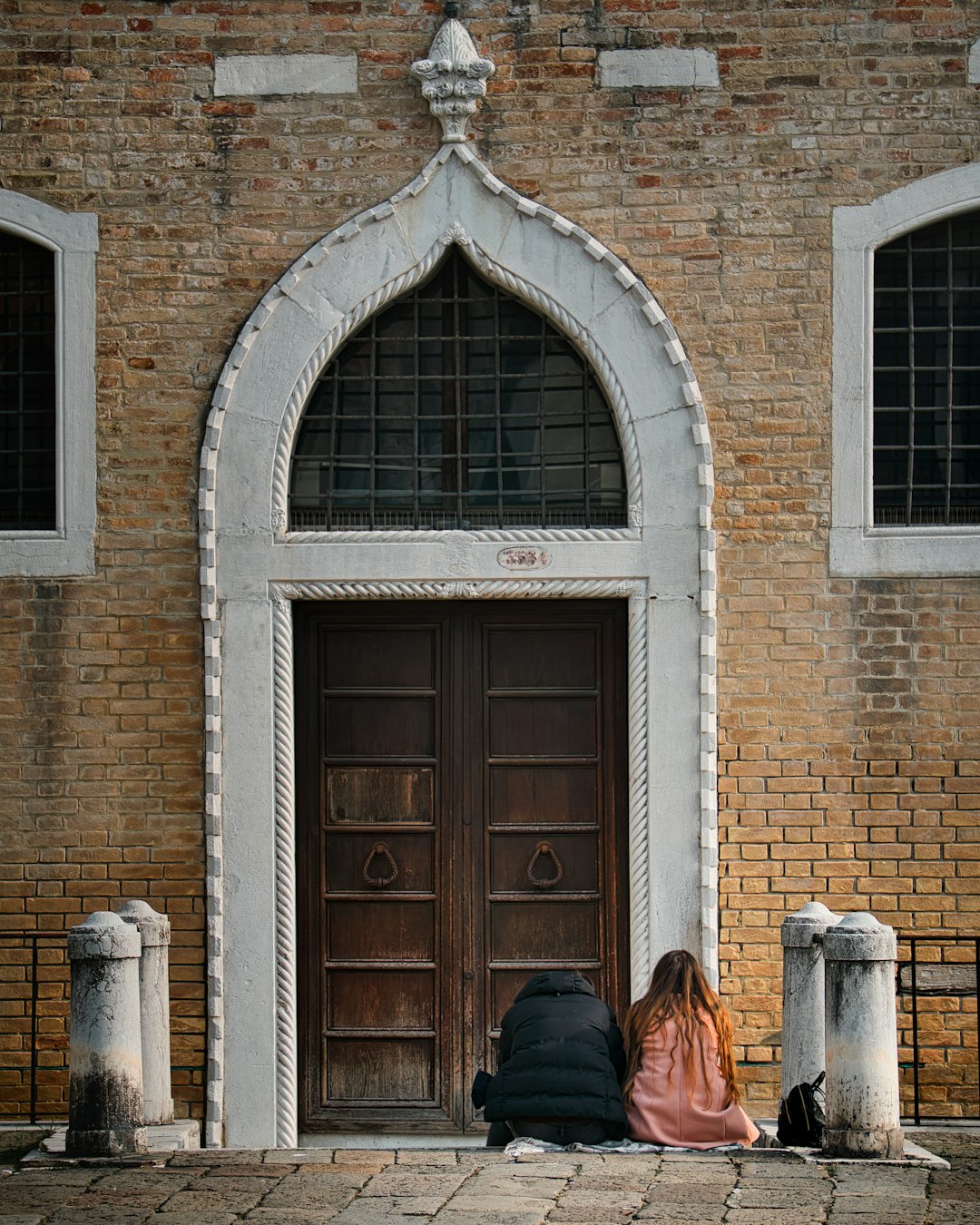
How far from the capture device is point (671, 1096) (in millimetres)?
6941

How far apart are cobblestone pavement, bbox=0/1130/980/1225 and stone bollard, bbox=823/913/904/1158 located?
0.14m

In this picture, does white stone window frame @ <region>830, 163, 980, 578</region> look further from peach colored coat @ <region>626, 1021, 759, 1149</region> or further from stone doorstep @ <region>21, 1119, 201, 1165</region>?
stone doorstep @ <region>21, 1119, 201, 1165</region>

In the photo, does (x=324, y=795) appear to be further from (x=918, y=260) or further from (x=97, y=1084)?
(x=918, y=260)

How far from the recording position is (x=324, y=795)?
8.97 metres

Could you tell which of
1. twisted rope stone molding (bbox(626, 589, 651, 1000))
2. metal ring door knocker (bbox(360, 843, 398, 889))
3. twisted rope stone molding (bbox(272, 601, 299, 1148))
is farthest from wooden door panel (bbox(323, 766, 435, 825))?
twisted rope stone molding (bbox(626, 589, 651, 1000))

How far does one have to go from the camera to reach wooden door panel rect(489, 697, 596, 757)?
29.4 feet

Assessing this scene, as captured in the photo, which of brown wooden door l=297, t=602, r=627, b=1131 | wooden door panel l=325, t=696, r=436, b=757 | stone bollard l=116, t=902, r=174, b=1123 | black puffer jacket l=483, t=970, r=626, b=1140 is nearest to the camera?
black puffer jacket l=483, t=970, r=626, b=1140

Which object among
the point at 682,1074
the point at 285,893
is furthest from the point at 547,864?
the point at 682,1074

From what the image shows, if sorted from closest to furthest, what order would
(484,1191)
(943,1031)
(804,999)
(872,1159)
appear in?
(484,1191)
(872,1159)
(804,999)
(943,1031)

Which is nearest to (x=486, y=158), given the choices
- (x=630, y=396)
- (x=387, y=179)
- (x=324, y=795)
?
(x=387, y=179)

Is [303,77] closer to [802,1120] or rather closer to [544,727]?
[544,727]

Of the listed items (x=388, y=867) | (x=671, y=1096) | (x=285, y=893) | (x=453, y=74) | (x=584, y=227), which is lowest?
(x=671, y=1096)

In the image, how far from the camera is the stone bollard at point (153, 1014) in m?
7.90

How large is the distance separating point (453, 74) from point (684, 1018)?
15.8ft
